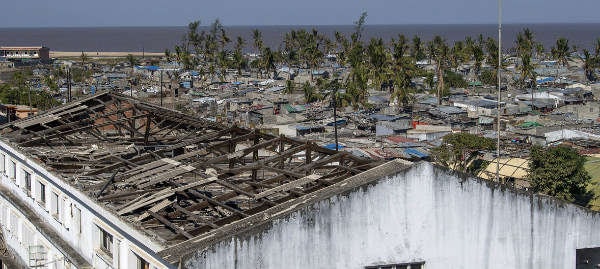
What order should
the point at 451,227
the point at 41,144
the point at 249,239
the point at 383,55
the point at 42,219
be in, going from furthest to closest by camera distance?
the point at 383,55 → the point at 41,144 → the point at 42,219 → the point at 451,227 → the point at 249,239

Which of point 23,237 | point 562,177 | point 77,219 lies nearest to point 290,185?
point 77,219

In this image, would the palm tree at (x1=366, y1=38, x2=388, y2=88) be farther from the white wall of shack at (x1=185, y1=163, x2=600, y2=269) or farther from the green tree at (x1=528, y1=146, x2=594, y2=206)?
the white wall of shack at (x1=185, y1=163, x2=600, y2=269)

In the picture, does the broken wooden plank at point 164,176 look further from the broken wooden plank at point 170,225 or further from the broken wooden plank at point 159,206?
the broken wooden plank at point 170,225

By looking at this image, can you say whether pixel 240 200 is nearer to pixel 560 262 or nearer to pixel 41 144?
pixel 560 262

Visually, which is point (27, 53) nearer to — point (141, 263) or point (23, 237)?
point (23, 237)

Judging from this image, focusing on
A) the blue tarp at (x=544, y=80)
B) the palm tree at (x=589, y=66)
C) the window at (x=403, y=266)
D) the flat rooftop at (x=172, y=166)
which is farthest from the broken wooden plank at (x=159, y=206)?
the palm tree at (x=589, y=66)

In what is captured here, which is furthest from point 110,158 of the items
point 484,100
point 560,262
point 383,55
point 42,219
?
point 383,55
